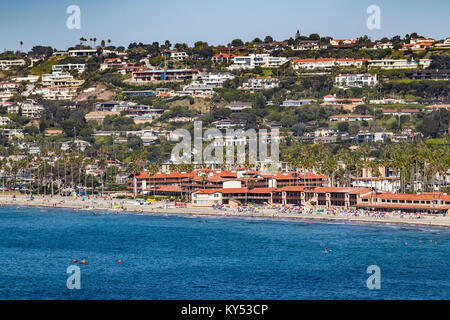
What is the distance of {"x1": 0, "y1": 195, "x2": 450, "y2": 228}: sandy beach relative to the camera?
300 ft

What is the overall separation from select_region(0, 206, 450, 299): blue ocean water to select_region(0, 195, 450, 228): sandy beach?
3.20 metres

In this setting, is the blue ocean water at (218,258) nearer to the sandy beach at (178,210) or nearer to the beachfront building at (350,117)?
the sandy beach at (178,210)

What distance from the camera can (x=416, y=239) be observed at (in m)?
78.4

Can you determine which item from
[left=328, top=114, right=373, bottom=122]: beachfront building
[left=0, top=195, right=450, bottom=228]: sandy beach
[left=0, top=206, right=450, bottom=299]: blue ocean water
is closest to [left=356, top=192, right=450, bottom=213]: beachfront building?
[left=0, top=195, right=450, bottom=228]: sandy beach

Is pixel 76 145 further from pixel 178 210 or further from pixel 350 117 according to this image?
pixel 178 210

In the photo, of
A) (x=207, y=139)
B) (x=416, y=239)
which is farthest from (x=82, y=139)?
(x=416, y=239)

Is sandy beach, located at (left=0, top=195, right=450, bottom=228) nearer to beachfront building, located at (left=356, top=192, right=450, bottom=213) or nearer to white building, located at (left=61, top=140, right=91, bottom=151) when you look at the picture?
beachfront building, located at (left=356, top=192, right=450, bottom=213)

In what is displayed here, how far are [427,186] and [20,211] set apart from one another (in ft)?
204

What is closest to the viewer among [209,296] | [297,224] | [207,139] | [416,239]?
[209,296]

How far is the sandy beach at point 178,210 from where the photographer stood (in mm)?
91562

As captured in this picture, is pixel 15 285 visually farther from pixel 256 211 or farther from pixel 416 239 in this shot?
pixel 256 211

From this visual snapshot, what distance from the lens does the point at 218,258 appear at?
234ft

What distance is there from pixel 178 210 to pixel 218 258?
3971 cm

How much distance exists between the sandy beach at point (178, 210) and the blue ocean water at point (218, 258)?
3202mm
